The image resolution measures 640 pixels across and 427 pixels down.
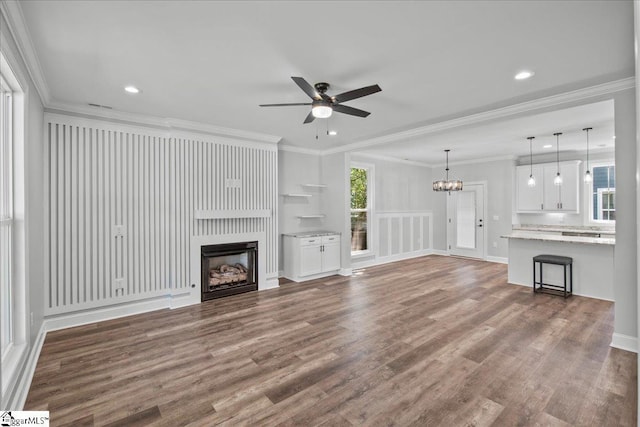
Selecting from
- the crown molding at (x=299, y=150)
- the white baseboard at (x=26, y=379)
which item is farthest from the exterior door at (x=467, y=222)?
the white baseboard at (x=26, y=379)

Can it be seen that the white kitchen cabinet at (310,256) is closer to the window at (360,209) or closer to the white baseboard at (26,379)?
the window at (360,209)

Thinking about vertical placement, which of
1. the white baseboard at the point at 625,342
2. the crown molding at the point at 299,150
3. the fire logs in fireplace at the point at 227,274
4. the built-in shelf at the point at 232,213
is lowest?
the white baseboard at the point at 625,342

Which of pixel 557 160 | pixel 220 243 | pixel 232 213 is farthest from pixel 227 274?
pixel 557 160

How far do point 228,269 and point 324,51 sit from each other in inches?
151

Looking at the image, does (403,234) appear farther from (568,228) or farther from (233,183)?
(233,183)

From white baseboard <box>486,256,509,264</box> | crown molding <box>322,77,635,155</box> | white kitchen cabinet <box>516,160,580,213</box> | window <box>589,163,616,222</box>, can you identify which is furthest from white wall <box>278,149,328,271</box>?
window <box>589,163,616,222</box>

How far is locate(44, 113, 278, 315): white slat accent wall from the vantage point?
12.4 ft

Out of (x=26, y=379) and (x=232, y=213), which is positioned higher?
(x=232, y=213)

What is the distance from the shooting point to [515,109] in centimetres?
388

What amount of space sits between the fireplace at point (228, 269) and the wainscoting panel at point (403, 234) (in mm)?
3489

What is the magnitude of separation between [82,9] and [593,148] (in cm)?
876

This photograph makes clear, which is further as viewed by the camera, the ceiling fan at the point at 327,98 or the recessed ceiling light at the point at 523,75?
the recessed ceiling light at the point at 523,75

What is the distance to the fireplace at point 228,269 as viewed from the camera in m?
4.86

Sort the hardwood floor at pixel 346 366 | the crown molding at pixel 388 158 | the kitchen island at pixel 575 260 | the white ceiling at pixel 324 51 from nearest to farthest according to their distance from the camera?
1. the white ceiling at pixel 324 51
2. the hardwood floor at pixel 346 366
3. the kitchen island at pixel 575 260
4. the crown molding at pixel 388 158
